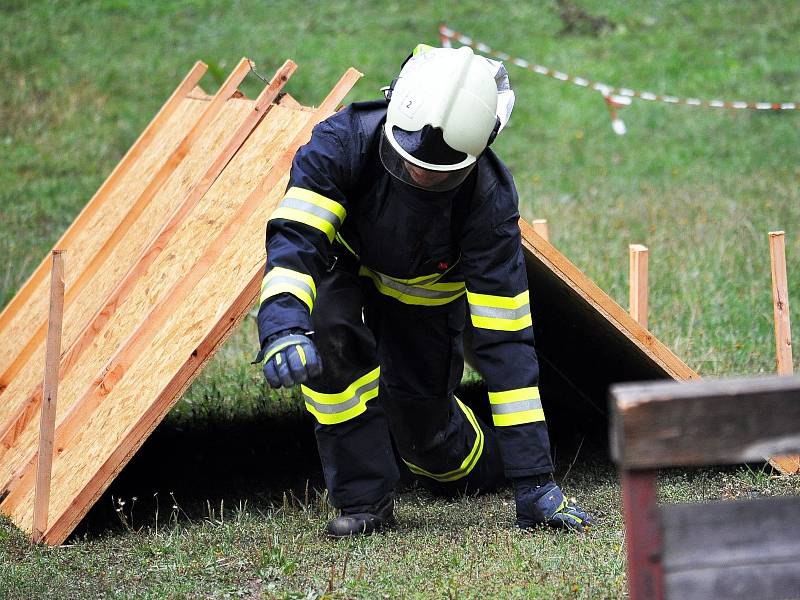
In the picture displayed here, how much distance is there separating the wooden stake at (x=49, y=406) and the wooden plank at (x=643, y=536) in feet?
8.81

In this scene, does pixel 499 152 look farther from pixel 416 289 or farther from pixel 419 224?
pixel 419 224

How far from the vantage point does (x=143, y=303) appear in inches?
193

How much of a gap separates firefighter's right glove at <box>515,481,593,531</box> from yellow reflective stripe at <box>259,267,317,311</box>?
1100mm

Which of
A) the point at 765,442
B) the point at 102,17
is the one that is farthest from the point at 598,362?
the point at 102,17

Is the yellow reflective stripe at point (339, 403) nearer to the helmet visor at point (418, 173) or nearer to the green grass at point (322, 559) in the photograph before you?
the green grass at point (322, 559)

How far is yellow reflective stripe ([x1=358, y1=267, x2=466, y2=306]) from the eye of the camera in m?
4.48

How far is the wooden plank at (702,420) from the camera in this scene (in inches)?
80.4

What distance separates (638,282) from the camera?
5.59 metres

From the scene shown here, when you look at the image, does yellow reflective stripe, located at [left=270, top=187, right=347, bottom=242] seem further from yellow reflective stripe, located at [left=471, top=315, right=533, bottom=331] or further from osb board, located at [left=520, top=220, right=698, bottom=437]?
osb board, located at [left=520, top=220, right=698, bottom=437]

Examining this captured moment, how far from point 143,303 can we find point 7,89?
867 centimetres

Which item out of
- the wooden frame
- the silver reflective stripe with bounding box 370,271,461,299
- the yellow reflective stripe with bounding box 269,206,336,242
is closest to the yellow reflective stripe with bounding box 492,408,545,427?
the silver reflective stripe with bounding box 370,271,461,299

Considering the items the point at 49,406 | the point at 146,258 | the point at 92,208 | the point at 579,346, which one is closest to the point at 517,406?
the point at 579,346

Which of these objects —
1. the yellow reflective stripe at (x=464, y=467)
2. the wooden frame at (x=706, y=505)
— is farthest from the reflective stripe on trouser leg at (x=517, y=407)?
the wooden frame at (x=706, y=505)

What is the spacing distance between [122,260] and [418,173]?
2101 mm
